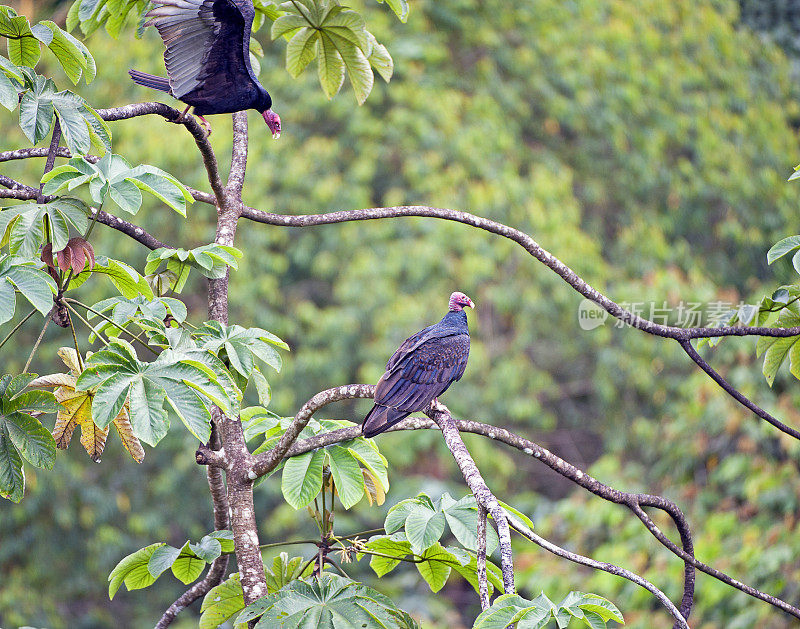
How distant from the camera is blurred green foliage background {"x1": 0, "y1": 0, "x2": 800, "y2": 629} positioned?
6.26 metres

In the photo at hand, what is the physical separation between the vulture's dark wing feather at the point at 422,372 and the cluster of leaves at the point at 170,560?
601mm

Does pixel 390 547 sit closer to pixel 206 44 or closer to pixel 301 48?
pixel 206 44

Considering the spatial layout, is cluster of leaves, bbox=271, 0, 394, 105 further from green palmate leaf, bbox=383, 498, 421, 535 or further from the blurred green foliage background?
the blurred green foliage background

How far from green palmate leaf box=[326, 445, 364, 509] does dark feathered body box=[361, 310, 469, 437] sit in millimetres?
88

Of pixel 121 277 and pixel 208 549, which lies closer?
pixel 121 277

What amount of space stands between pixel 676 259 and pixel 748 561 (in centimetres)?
350

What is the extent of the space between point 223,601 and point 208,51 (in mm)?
1518

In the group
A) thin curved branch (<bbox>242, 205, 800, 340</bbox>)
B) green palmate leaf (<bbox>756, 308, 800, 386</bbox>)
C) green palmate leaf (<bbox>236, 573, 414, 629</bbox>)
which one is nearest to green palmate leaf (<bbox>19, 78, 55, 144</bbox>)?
thin curved branch (<bbox>242, 205, 800, 340</bbox>)

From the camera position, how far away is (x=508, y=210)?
6.82 metres

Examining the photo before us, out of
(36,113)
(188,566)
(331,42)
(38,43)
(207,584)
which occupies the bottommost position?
(207,584)

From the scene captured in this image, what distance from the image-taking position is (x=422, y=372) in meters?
2.37

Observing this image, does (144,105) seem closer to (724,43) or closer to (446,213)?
(446,213)

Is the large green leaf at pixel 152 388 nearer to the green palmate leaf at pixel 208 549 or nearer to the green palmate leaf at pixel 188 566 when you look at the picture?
the green palmate leaf at pixel 208 549

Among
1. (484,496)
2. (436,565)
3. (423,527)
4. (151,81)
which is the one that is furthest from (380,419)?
(151,81)
